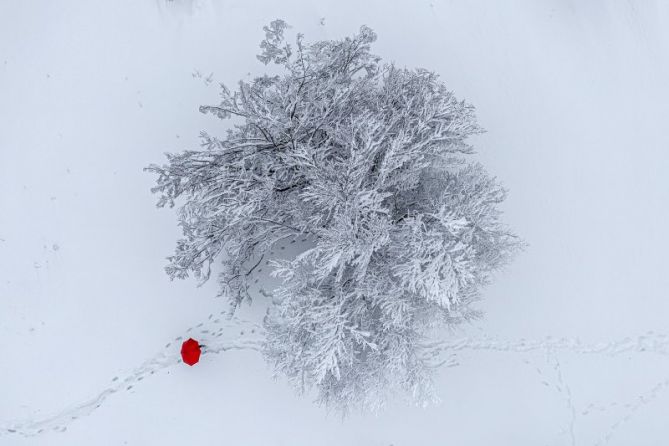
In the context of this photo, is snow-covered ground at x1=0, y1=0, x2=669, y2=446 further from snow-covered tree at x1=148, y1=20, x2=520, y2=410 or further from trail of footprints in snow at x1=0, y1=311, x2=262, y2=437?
snow-covered tree at x1=148, y1=20, x2=520, y2=410

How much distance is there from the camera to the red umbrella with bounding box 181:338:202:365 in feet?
24.5

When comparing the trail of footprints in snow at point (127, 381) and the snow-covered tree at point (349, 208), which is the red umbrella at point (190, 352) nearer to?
the trail of footprints in snow at point (127, 381)

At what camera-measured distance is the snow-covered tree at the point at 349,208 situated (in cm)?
550

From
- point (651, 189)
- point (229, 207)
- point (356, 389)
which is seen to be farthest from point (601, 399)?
point (229, 207)

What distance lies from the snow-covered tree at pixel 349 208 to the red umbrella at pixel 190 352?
133 centimetres

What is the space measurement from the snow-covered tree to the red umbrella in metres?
1.33

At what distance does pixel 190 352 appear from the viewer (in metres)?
7.46

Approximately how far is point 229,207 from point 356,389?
10.2ft

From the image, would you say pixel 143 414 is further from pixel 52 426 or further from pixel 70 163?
pixel 70 163

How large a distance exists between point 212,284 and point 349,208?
3.40 m

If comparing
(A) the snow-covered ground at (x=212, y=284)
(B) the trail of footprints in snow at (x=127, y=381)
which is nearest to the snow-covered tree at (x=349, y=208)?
(B) the trail of footprints in snow at (x=127, y=381)

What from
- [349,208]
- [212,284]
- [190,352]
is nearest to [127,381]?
[190,352]

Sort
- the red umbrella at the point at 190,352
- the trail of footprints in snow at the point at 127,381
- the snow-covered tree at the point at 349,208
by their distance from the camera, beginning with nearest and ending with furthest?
the snow-covered tree at the point at 349,208
the red umbrella at the point at 190,352
the trail of footprints in snow at the point at 127,381

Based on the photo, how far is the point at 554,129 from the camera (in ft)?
27.1
